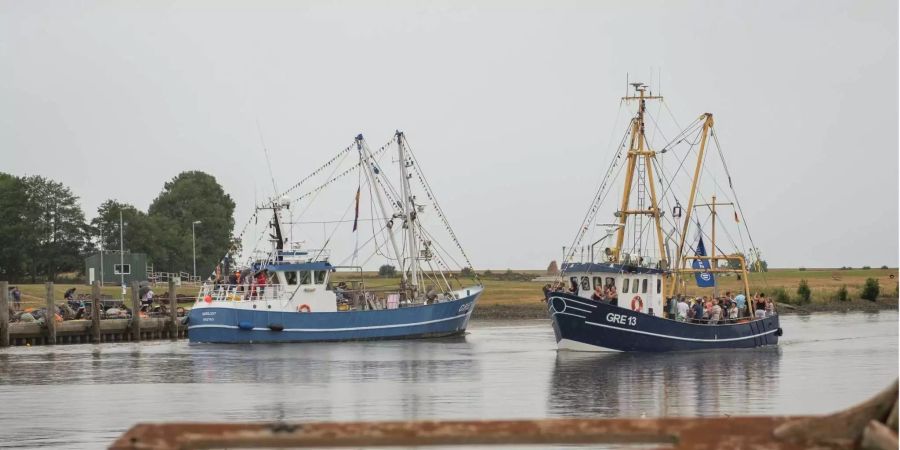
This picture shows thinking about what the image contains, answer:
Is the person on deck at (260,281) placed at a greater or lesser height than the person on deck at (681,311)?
greater

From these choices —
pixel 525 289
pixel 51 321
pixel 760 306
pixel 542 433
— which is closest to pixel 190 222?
pixel 525 289

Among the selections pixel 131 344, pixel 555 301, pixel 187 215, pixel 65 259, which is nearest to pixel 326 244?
pixel 131 344

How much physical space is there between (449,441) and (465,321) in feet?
217

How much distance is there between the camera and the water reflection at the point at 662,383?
31750 mm

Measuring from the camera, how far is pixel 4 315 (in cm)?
5931

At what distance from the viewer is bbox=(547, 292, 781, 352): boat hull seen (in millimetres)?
53062

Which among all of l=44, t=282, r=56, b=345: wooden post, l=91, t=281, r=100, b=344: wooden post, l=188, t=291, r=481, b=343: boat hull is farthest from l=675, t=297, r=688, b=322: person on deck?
l=44, t=282, r=56, b=345: wooden post

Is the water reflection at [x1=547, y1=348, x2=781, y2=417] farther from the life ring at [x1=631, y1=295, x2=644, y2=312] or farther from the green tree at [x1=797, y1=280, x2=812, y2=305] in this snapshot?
the green tree at [x1=797, y1=280, x2=812, y2=305]

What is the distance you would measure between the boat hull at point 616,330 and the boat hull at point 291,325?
1412cm

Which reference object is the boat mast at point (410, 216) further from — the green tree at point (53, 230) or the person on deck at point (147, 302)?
the green tree at point (53, 230)

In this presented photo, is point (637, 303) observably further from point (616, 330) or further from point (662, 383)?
point (662, 383)

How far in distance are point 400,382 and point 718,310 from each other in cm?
1870

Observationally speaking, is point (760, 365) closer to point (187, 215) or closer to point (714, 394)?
point (714, 394)

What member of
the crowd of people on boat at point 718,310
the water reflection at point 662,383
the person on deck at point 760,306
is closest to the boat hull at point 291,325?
the water reflection at point 662,383
